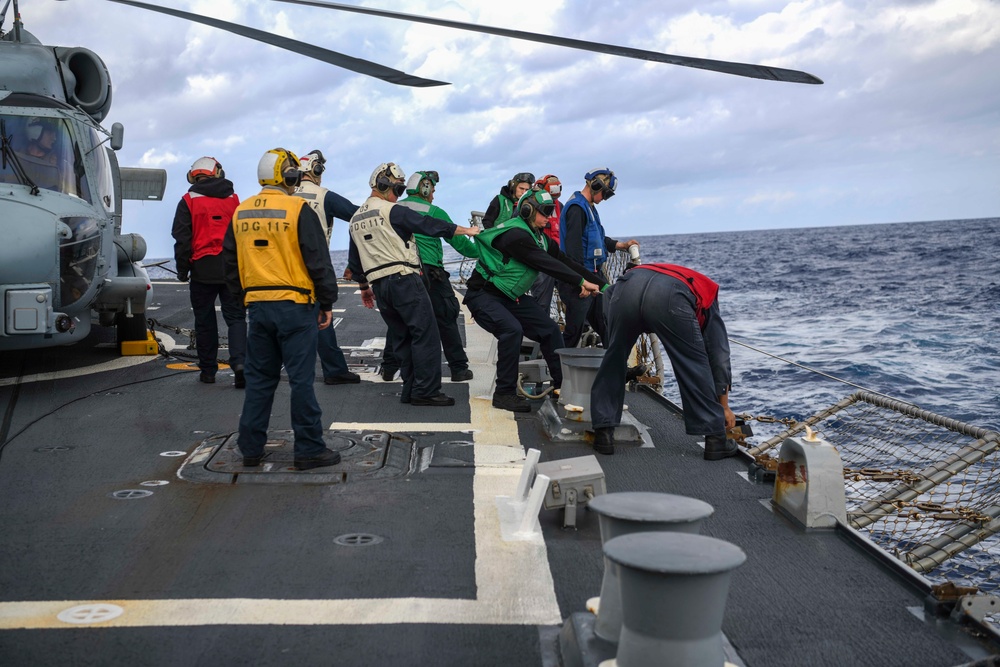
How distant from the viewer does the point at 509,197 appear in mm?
8641

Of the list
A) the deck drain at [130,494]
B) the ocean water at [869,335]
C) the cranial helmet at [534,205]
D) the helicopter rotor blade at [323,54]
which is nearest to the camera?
the helicopter rotor blade at [323,54]

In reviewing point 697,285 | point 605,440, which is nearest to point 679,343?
point 697,285

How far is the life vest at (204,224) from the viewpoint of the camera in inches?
341

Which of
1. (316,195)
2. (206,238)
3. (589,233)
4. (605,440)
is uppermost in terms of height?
(316,195)

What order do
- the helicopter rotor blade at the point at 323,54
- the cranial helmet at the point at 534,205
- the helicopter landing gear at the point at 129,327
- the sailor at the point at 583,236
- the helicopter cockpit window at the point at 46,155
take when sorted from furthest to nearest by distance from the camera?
1. the helicopter landing gear at the point at 129,327
2. the helicopter cockpit window at the point at 46,155
3. the sailor at the point at 583,236
4. the cranial helmet at the point at 534,205
5. the helicopter rotor blade at the point at 323,54

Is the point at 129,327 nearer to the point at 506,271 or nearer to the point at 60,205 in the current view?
the point at 60,205

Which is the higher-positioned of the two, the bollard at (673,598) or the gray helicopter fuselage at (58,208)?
the gray helicopter fuselage at (58,208)

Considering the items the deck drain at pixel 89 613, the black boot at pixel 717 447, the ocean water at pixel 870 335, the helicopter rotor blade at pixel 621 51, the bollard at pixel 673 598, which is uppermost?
the helicopter rotor blade at pixel 621 51

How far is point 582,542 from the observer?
4.71 metres

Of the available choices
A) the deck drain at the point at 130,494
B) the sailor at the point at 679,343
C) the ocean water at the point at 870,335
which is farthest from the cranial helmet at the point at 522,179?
the ocean water at the point at 870,335

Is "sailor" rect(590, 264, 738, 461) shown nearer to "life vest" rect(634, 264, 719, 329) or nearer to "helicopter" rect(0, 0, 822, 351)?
"life vest" rect(634, 264, 719, 329)

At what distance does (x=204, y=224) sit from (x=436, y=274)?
221 centimetres

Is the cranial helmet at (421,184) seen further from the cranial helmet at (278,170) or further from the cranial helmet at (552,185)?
the cranial helmet at (278,170)

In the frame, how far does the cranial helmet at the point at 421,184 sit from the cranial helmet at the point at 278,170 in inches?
91.9
